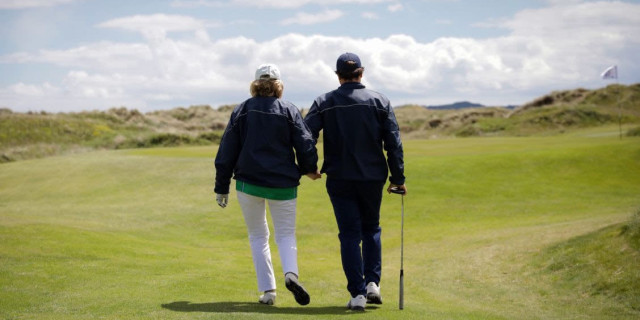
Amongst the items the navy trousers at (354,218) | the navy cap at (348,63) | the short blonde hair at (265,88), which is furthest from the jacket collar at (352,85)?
the navy trousers at (354,218)

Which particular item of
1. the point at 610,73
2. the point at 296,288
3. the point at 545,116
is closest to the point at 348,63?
the point at 296,288

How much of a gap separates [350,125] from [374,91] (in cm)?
49

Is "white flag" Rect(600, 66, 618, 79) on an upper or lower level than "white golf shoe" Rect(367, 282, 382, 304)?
upper

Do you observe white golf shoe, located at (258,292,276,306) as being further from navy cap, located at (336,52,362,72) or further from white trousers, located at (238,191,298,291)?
navy cap, located at (336,52,362,72)

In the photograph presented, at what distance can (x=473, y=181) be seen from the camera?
2284 cm

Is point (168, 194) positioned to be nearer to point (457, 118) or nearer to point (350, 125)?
point (350, 125)

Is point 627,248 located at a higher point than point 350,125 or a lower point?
lower

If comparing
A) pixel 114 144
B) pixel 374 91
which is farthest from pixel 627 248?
pixel 114 144

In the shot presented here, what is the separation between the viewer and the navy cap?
23.3 feet

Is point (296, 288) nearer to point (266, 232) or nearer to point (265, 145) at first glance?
point (266, 232)

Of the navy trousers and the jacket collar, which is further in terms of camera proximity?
the jacket collar

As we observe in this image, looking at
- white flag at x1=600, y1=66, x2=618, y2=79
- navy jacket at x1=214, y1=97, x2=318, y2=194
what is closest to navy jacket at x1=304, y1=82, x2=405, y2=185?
navy jacket at x1=214, y1=97, x2=318, y2=194

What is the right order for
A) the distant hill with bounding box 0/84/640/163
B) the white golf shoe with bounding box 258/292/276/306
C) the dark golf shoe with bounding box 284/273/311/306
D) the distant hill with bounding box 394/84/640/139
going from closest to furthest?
the dark golf shoe with bounding box 284/273/311/306, the white golf shoe with bounding box 258/292/276/306, the distant hill with bounding box 0/84/640/163, the distant hill with bounding box 394/84/640/139

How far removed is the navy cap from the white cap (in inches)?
28.0
